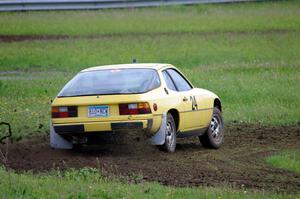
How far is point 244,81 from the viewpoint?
25594 mm

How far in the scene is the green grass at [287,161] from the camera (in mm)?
14091

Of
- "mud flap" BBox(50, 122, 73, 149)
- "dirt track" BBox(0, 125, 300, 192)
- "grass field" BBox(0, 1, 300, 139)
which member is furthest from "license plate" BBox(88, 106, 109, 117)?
"grass field" BBox(0, 1, 300, 139)

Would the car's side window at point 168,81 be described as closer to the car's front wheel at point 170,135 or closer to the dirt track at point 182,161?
the car's front wheel at point 170,135

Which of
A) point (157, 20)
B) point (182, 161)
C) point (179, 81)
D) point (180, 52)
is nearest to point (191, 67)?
point (180, 52)

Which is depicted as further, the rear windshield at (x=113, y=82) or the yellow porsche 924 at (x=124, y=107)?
the rear windshield at (x=113, y=82)

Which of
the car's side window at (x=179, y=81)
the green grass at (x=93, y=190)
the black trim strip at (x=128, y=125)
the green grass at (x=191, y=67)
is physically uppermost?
the car's side window at (x=179, y=81)

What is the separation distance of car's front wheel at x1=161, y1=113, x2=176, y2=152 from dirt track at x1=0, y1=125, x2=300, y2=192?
0.12 m

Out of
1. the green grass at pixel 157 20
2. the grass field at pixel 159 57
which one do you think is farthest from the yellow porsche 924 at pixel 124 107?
the green grass at pixel 157 20

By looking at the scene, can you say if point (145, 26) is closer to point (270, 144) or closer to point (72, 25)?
point (72, 25)

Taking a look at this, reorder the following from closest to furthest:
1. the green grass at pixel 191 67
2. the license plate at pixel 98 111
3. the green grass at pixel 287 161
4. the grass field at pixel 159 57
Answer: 1. the grass field at pixel 159 57
2. the green grass at pixel 287 161
3. the license plate at pixel 98 111
4. the green grass at pixel 191 67

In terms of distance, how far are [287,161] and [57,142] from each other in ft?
10.1

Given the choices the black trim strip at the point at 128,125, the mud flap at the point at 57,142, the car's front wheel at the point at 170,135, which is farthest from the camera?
the car's front wheel at the point at 170,135

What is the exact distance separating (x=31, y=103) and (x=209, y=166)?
8.62 metres

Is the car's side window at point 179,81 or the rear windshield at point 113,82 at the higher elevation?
the rear windshield at point 113,82
